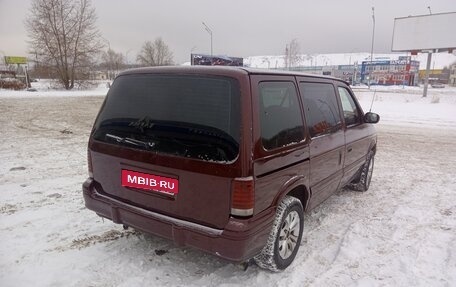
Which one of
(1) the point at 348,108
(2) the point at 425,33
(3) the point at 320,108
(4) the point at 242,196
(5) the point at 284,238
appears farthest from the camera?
(2) the point at 425,33

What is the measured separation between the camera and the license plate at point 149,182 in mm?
2623

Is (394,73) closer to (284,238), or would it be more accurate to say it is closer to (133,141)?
(284,238)

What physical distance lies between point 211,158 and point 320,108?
1.70 meters

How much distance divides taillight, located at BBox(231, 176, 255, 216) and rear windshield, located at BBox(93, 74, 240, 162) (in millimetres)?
188

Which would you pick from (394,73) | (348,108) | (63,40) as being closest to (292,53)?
(394,73)

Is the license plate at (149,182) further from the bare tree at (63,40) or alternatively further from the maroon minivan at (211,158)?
the bare tree at (63,40)

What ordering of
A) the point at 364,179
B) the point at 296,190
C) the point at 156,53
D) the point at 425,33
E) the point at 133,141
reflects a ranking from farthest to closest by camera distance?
the point at 156,53 < the point at 425,33 < the point at 364,179 < the point at 296,190 < the point at 133,141

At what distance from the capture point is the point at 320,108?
3607mm

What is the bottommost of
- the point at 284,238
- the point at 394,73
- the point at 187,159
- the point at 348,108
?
the point at 284,238

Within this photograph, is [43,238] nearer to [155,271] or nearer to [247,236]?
[155,271]

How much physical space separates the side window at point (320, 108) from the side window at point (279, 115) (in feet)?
0.67

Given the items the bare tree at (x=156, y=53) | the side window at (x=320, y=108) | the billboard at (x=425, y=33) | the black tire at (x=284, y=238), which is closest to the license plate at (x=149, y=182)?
the black tire at (x=284, y=238)

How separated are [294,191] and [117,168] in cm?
166

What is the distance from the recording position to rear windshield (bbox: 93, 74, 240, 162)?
96.7 inches
